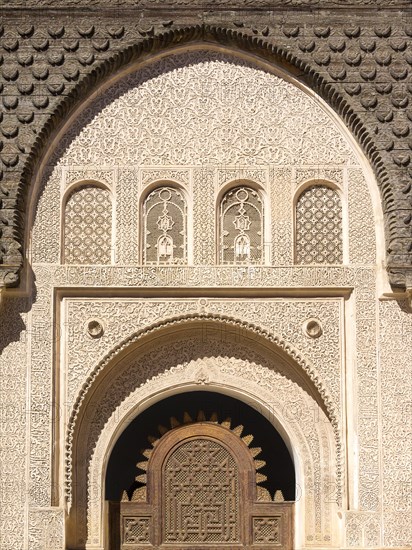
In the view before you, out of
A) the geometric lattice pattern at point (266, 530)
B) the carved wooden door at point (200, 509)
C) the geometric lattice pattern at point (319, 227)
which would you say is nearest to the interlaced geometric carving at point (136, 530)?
the carved wooden door at point (200, 509)

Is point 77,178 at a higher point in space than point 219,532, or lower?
higher

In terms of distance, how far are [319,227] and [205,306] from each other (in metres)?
0.88

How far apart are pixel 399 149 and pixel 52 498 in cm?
302

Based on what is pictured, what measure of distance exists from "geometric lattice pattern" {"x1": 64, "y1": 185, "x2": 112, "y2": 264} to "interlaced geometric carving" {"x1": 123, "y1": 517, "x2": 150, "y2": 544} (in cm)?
163

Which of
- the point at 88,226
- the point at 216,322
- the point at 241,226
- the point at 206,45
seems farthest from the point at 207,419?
the point at 206,45

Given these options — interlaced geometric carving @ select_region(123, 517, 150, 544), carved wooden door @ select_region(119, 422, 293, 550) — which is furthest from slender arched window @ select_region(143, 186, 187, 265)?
interlaced geometric carving @ select_region(123, 517, 150, 544)

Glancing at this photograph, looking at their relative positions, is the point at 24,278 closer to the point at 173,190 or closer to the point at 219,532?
the point at 173,190

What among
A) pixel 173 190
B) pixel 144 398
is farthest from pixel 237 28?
pixel 144 398

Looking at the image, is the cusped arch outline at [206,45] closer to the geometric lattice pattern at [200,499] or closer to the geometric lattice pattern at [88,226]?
the geometric lattice pattern at [88,226]

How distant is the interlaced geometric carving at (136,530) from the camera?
828 cm

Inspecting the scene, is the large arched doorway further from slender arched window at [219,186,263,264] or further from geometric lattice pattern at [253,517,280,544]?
slender arched window at [219,186,263,264]

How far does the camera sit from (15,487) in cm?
794

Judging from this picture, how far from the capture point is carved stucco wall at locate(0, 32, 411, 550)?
26.1 ft

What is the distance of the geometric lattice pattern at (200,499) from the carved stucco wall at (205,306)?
513 millimetres
